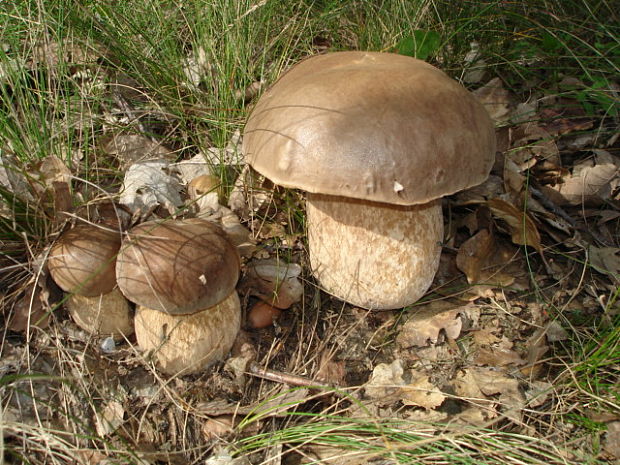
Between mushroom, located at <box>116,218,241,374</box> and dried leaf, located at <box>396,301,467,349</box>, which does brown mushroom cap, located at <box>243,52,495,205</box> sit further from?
dried leaf, located at <box>396,301,467,349</box>

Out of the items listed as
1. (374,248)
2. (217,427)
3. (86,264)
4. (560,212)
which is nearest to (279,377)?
(217,427)

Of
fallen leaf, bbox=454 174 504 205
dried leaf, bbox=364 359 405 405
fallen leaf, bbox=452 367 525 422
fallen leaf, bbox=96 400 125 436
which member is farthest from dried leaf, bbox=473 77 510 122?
fallen leaf, bbox=96 400 125 436

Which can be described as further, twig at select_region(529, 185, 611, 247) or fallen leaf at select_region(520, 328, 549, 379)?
twig at select_region(529, 185, 611, 247)

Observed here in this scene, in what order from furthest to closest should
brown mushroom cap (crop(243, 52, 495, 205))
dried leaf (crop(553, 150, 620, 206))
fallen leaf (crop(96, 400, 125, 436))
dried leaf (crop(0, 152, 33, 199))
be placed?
dried leaf (crop(553, 150, 620, 206)) < dried leaf (crop(0, 152, 33, 199)) < fallen leaf (crop(96, 400, 125, 436)) < brown mushroom cap (crop(243, 52, 495, 205))

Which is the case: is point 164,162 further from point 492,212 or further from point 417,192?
point 492,212

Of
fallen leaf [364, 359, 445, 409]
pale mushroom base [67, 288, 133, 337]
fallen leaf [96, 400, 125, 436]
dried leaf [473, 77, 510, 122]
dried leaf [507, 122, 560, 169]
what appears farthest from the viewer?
dried leaf [473, 77, 510, 122]

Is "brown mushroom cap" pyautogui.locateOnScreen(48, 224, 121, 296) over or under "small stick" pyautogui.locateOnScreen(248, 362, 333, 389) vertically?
over

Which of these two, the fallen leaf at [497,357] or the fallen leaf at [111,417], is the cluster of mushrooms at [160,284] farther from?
the fallen leaf at [497,357]
